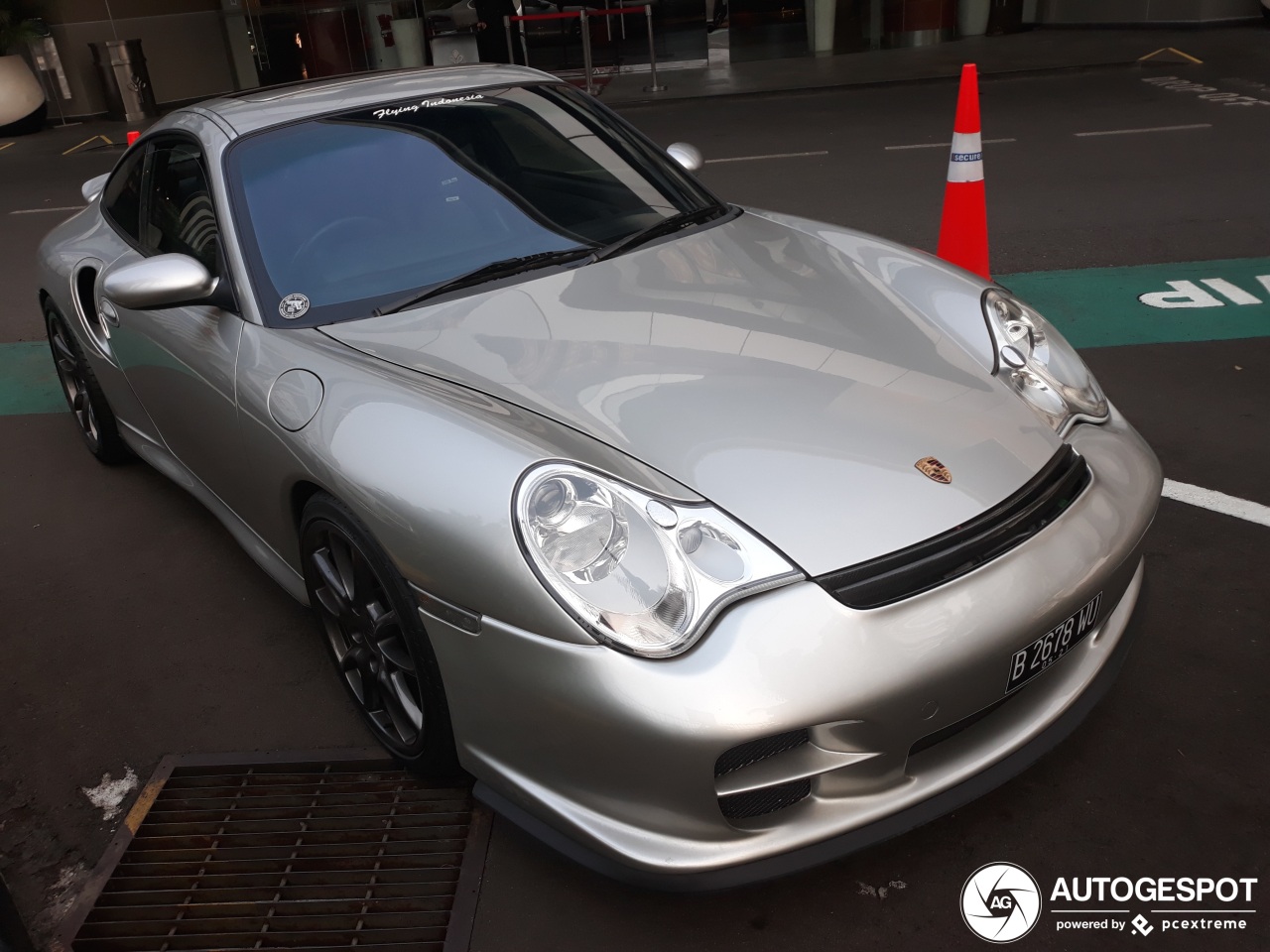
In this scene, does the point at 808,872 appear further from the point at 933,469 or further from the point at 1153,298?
the point at 1153,298

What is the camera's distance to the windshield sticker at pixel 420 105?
3219 millimetres

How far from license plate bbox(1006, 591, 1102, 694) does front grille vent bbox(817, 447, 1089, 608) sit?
185 mm

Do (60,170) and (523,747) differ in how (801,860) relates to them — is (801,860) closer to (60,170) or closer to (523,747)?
(523,747)

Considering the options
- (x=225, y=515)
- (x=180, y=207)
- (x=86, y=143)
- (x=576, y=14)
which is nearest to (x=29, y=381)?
(x=180, y=207)

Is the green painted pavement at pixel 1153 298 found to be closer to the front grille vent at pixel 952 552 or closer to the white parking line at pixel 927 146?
the front grille vent at pixel 952 552

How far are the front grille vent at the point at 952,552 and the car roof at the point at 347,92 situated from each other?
2.17 meters

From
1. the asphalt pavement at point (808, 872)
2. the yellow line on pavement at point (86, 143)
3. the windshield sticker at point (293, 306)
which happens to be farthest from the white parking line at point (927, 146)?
the yellow line on pavement at point (86, 143)

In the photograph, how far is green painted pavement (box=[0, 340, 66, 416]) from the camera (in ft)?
17.3

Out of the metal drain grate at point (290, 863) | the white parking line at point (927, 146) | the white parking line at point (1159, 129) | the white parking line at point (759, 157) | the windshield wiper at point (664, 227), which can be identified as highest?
the windshield wiper at point (664, 227)

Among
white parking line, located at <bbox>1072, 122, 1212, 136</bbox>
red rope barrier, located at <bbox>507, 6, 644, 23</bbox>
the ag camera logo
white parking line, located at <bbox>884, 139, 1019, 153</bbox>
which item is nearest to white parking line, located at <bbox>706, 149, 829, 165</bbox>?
white parking line, located at <bbox>884, 139, 1019, 153</bbox>

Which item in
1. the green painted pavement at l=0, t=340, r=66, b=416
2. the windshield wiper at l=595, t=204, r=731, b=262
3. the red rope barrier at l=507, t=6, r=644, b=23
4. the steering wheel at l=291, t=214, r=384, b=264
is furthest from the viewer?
the red rope barrier at l=507, t=6, r=644, b=23

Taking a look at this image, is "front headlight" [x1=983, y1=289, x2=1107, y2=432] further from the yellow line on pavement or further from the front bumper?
the yellow line on pavement

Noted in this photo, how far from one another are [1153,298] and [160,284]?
14.8ft

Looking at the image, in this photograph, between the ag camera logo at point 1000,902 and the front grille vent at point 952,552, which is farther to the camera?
the ag camera logo at point 1000,902
